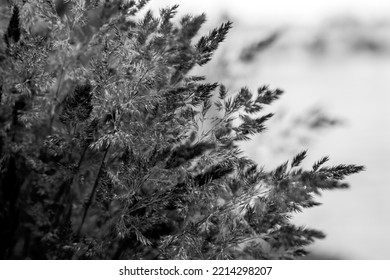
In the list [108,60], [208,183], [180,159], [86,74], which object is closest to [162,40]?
[108,60]

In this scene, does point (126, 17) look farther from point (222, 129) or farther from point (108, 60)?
point (222, 129)

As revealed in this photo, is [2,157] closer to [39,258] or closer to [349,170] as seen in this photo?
[39,258]

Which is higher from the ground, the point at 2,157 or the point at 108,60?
the point at 108,60

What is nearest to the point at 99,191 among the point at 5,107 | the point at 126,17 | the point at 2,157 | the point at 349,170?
the point at 2,157

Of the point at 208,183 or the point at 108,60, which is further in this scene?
the point at 108,60
